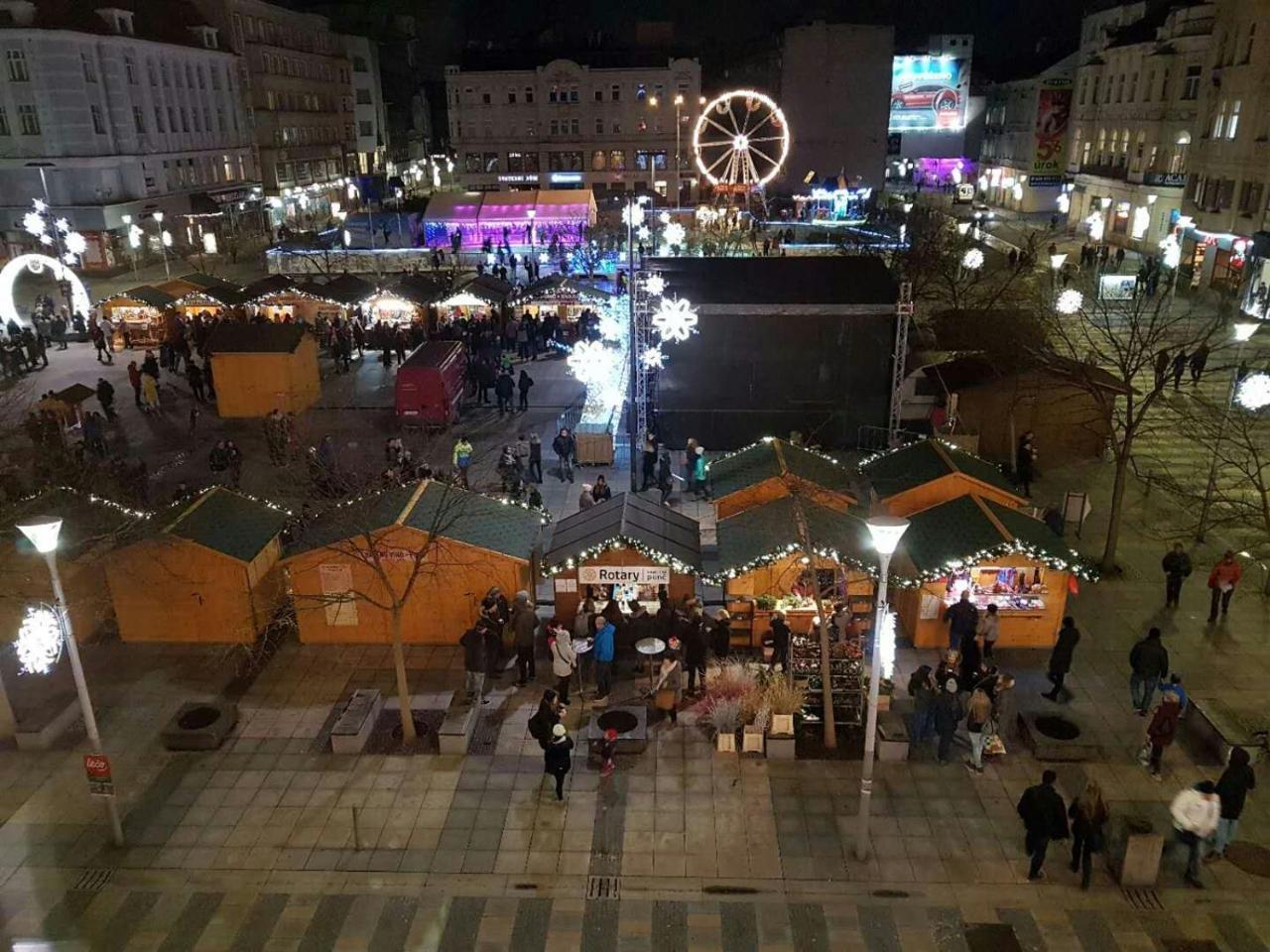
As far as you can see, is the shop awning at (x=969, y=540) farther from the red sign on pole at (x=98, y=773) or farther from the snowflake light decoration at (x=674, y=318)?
the red sign on pole at (x=98, y=773)

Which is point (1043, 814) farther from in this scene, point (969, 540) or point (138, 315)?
point (138, 315)

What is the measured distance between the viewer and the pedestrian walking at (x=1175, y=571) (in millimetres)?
15492

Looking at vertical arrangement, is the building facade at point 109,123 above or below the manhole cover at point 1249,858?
above

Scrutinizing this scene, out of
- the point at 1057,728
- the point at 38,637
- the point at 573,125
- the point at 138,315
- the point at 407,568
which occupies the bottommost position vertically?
the point at 1057,728

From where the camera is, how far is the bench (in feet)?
41.0

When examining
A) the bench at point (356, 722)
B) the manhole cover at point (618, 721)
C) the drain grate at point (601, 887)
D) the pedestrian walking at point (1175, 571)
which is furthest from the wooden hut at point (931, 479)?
the bench at point (356, 722)

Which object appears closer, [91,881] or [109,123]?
[91,881]

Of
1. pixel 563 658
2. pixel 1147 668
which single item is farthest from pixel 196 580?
pixel 1147 668

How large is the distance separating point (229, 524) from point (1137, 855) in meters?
13.8

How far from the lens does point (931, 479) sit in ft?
53.7

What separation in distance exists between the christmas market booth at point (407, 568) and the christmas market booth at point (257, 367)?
502 inches

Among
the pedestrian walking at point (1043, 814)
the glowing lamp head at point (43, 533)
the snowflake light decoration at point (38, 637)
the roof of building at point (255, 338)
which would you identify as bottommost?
the pedestrian walking at point (1043, 814)

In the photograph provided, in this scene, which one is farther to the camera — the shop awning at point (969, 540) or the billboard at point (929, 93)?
the billboard at point (929, 93)

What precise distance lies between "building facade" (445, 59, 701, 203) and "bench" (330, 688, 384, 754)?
210 feet
